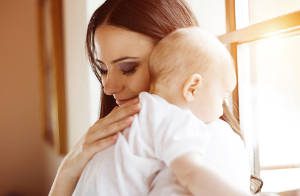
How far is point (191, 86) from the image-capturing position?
0.60 metres

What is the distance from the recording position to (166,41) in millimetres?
623

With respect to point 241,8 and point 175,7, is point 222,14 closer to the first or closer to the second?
point 241,8

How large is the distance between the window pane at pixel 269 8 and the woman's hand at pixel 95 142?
19.2 inches

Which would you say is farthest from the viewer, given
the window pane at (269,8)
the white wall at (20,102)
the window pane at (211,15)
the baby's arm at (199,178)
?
the white wall at (20,102)

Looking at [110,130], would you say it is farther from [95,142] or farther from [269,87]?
[269,87]

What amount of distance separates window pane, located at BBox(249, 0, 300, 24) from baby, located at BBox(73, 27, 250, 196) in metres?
0.43

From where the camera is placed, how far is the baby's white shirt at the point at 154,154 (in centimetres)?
57

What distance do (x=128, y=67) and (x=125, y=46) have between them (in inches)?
1.3

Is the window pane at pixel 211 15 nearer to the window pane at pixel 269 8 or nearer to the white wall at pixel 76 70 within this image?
the window pane at pixel 269 8

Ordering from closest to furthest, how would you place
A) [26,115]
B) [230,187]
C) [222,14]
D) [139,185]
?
[230,187] < [139,185] < [222,14] < [26,115]

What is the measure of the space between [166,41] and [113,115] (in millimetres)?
168

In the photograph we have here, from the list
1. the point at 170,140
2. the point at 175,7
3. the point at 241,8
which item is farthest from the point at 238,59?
the point at 170,140

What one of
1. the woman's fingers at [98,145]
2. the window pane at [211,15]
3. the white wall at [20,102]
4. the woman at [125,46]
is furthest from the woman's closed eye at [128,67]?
the white wall at [20,102]

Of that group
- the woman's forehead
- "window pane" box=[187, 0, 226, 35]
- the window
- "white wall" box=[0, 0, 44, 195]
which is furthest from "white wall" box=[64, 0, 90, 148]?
"white wall" box=[0, 0, 44, 195]
